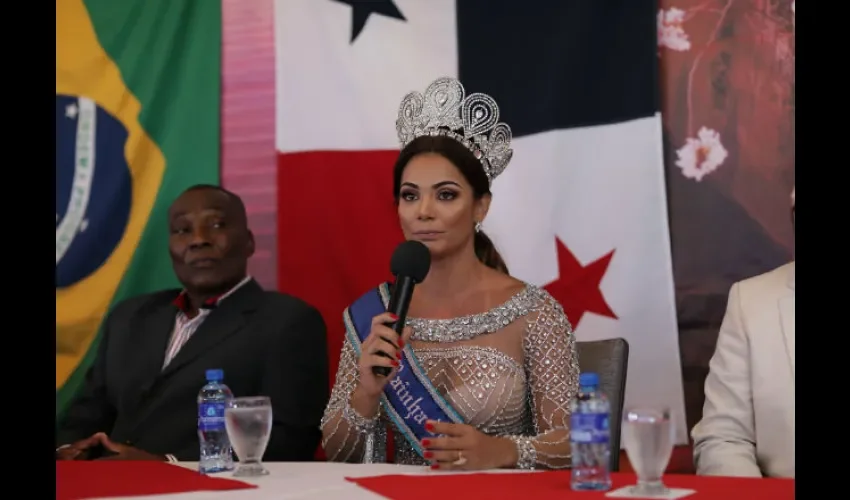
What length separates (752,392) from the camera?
8.18ft

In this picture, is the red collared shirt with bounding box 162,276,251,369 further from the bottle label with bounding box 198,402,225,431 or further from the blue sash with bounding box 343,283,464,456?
the bottle label with bounding box 198,402,225,431

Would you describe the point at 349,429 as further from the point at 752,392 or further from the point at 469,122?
the point at 752,392

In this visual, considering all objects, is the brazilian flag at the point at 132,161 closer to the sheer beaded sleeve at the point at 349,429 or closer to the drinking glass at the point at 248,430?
the sheer beaded sleeve at the point at 349,429

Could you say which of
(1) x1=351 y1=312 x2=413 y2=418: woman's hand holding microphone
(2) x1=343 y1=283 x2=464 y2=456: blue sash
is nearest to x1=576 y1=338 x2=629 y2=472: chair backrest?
(2) x1=343 y1=283 x2=464 y2=456: blue sash

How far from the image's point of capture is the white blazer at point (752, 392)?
2.43 m

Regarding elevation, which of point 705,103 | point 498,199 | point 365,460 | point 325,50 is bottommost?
point 365,460

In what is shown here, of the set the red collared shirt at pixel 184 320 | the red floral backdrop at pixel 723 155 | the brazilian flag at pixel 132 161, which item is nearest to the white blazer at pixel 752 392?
the red floral backdrop at pixel 723 155

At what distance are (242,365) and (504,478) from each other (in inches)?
59.3

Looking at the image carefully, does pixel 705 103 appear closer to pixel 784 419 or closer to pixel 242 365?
pixel 784 419

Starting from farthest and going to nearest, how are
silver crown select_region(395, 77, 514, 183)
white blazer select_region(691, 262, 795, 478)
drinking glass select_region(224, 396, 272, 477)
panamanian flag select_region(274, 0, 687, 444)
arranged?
panamanian flag select_region(274, 0, 687, 444)
silver crown select_region(395, 77, 514, 183)
white blazer select_region(691, 262, 795, 478)
drinking glass select_region(224, 396, 272, 477)

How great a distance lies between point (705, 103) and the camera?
3.16 m

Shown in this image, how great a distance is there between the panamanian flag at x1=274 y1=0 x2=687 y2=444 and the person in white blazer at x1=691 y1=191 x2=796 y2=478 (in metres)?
0.57

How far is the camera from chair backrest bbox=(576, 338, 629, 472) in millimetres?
2521
